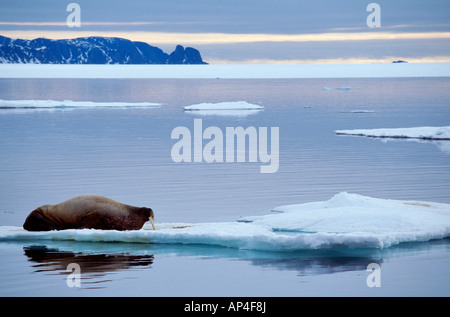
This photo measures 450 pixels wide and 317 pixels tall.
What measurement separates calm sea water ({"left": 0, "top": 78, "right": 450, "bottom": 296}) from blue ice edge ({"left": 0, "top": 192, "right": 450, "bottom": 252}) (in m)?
0.14

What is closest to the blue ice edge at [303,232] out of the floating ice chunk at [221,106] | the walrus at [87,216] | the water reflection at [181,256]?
the water reflection at [181,256]

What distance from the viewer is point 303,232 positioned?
11.7m

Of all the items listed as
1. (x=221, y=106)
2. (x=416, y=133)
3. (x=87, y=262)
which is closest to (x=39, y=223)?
(x=87, y=262)

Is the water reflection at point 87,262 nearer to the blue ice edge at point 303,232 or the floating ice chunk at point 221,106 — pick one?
the blue ice edge at point 303,232

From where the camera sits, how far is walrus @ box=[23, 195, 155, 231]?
11.5 m

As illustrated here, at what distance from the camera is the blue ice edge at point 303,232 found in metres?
10.4

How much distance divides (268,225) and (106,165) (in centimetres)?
1118

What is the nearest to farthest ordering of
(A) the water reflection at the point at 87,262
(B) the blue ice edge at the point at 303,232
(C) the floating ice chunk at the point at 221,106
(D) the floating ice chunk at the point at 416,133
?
1. (A) the water reflection at the point at 87,262
2. (B) the blue ice edge at the point at 303,232
3. (D) the floating ice chunk at the point at 416,133
4. (C) the floating ice chunk at the point at 221,106

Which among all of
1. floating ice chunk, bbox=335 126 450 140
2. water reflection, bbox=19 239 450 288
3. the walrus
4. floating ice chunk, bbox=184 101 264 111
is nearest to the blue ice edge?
water reflection, bbox=19 239 450 288

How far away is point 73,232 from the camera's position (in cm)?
1112

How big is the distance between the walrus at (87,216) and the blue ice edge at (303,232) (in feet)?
0.77

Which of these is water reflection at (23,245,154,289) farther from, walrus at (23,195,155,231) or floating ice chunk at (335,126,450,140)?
floating ice chunk at (335,126,450,140)

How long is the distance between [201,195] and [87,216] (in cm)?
510
